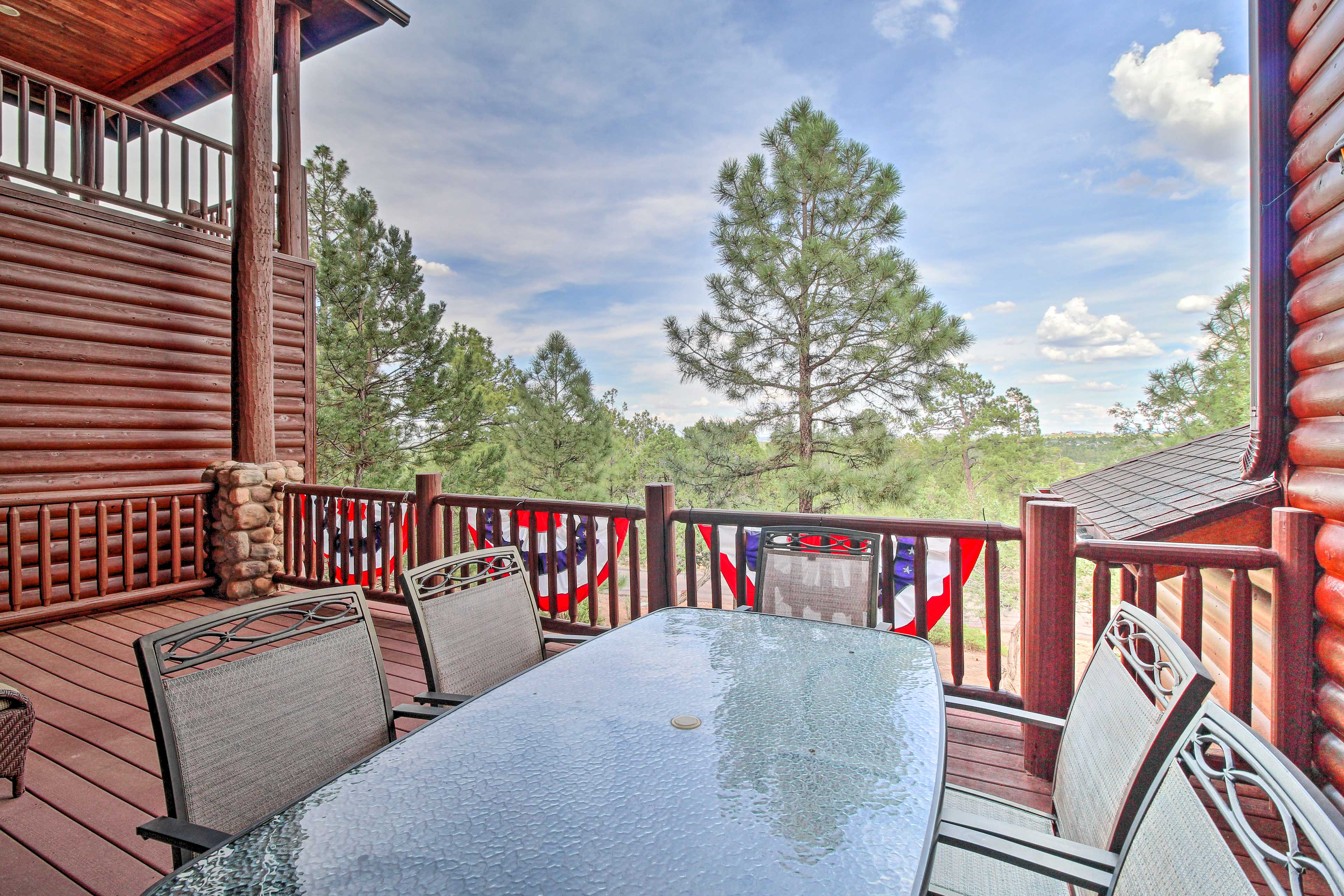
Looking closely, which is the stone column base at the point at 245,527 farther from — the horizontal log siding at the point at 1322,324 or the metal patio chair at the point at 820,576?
the horizontal log siding at the point at 1322,324

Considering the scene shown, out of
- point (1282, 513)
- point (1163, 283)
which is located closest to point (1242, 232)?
point (1282, 513)

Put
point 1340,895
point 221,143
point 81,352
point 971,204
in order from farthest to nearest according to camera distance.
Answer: point 971,204 < point 221,143 < point 81,352 < point 1340,895

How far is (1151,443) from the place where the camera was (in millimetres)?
15977

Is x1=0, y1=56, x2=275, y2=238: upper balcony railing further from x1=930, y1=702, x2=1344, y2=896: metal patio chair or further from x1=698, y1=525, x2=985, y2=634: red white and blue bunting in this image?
x1=930, y1=702, x2=1344, y2=896: metal patio chair

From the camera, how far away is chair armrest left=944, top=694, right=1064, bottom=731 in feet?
4.37

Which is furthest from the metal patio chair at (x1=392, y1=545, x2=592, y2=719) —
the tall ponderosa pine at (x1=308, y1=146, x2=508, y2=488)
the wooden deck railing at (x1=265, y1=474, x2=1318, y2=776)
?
the tall ponderosa pine at (x1=308, y1=146, x2=508, y2=488)

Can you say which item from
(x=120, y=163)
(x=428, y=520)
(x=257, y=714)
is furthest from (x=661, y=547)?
(x=120, y=163)

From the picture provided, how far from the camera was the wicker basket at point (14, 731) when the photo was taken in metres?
1.97

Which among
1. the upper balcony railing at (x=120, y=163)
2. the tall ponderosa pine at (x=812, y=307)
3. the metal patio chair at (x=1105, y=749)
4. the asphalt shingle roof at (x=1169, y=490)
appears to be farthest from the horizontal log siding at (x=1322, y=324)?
the tall ponderosa pine at (x=812, y=307)

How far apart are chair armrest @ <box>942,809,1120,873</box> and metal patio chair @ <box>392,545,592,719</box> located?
113 centimetres

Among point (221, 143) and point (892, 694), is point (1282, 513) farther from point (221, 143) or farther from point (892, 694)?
point (221, 143)

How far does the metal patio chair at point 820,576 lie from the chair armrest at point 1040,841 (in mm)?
1063

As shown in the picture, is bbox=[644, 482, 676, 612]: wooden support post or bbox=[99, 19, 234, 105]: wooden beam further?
bbox=[99, 19, 234, 105]: wooden beam

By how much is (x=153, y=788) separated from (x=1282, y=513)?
413cm
